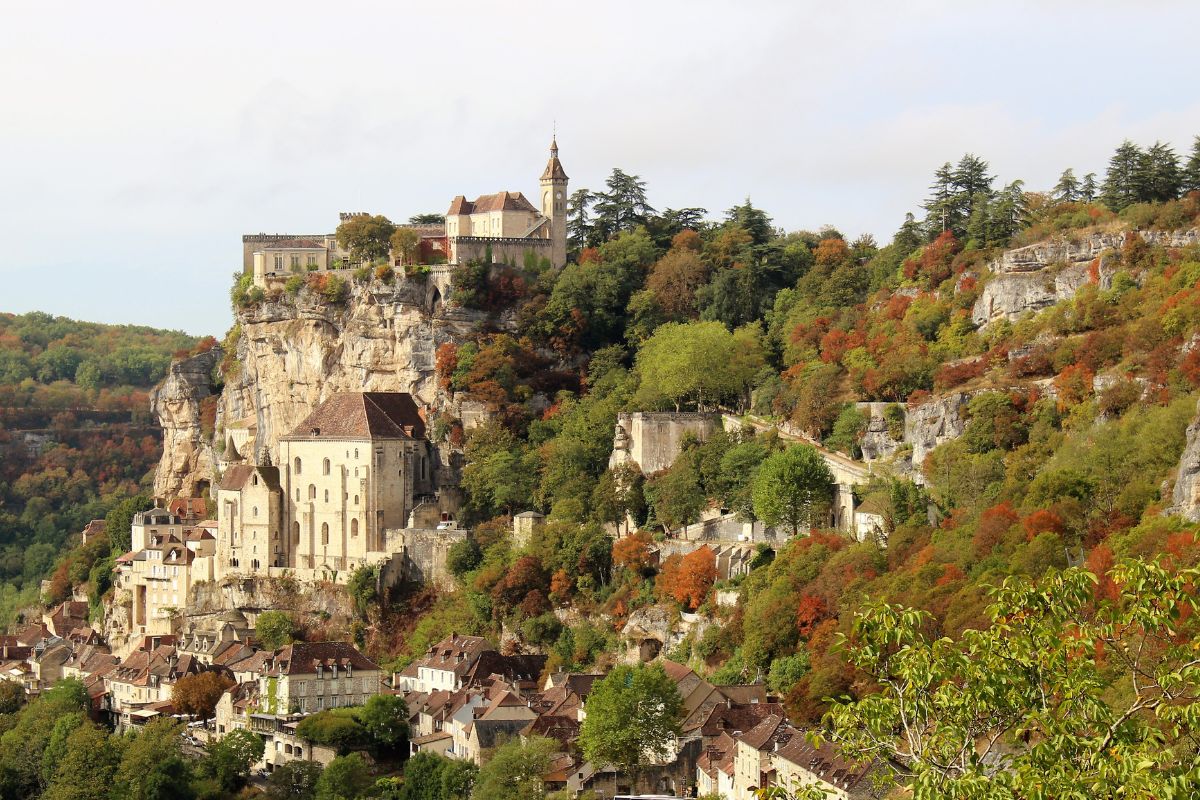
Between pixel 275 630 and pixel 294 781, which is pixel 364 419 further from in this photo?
pixel 294 781

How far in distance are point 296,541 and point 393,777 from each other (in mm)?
20332

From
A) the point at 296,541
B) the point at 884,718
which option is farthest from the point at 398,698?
the point at 884,718

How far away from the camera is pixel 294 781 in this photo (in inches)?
2199

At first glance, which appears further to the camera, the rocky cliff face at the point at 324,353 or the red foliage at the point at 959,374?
the rocky cliff face at the point at 324,353

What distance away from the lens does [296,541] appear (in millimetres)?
74062

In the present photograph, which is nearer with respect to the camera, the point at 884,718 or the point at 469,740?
the point at 884,718

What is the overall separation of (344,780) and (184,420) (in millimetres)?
41097

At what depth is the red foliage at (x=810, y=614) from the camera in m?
54.9

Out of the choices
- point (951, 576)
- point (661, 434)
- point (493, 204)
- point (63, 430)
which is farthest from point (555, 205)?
point (63, 430)

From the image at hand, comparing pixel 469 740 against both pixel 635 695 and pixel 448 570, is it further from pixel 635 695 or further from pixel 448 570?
pixel 448 570

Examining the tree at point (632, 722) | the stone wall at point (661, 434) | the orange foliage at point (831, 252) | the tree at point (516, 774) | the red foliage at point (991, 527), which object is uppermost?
the orange foliage at point (831, 252)

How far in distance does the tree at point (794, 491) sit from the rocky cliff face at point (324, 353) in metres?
18.5

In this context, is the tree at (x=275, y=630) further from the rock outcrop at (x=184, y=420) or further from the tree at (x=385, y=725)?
the rock outcrop at (x=184, y=420)

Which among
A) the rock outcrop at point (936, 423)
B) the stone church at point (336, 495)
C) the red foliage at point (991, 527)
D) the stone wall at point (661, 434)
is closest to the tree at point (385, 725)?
the stone church at point (336, 495)
